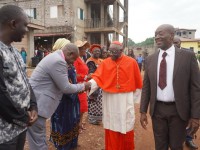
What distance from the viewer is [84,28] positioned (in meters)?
27.2

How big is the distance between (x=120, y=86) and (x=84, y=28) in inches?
929

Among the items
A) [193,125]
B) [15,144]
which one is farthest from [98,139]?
[15,144]

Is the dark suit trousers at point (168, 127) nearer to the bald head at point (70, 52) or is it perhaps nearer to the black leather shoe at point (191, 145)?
the bald head at point (70, 52)

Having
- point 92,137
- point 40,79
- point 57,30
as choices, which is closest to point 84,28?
point 57,30

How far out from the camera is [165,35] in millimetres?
3279

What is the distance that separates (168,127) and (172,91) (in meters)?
0.53

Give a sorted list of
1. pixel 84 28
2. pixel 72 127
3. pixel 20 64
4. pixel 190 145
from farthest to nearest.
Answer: pixel 84 28, pixel 190 145, pixel 72 127, pixel 20 64

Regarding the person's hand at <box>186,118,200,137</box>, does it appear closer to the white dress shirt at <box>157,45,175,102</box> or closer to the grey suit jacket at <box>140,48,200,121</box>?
the grey suit jacket at <box>140,48,200,121</box>

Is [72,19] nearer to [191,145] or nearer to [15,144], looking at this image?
[191,145]

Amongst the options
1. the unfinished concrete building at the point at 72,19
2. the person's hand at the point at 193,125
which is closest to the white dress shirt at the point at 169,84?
the person's hand at the point at 193,125

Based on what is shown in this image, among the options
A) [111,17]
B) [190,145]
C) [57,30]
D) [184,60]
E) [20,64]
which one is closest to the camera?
[20,64]

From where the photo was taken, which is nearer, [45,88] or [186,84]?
[186,84]

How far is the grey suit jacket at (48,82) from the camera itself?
347 centimetres

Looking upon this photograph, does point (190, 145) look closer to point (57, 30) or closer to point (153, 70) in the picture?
point (153, 70)
